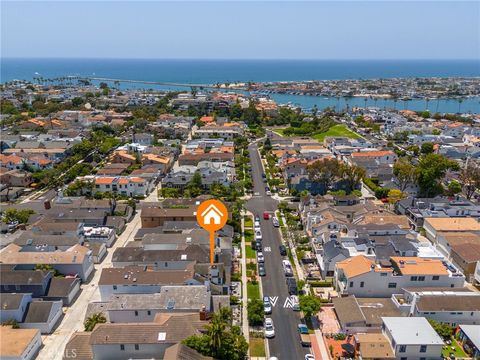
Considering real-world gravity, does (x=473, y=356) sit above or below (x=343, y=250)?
below

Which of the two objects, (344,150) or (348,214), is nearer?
(348,214)

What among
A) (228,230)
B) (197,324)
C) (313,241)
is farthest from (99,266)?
(313,241)

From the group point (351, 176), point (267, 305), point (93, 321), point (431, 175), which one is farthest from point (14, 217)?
point (431, 175)

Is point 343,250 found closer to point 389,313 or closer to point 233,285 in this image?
point 389,313

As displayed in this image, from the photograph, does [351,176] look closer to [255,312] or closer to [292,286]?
[292,286]

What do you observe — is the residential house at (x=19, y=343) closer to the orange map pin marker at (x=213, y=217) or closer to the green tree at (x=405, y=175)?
the orange map pin marker at (x=213, y=217)

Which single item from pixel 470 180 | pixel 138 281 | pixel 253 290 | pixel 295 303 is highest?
pixel 470 180
